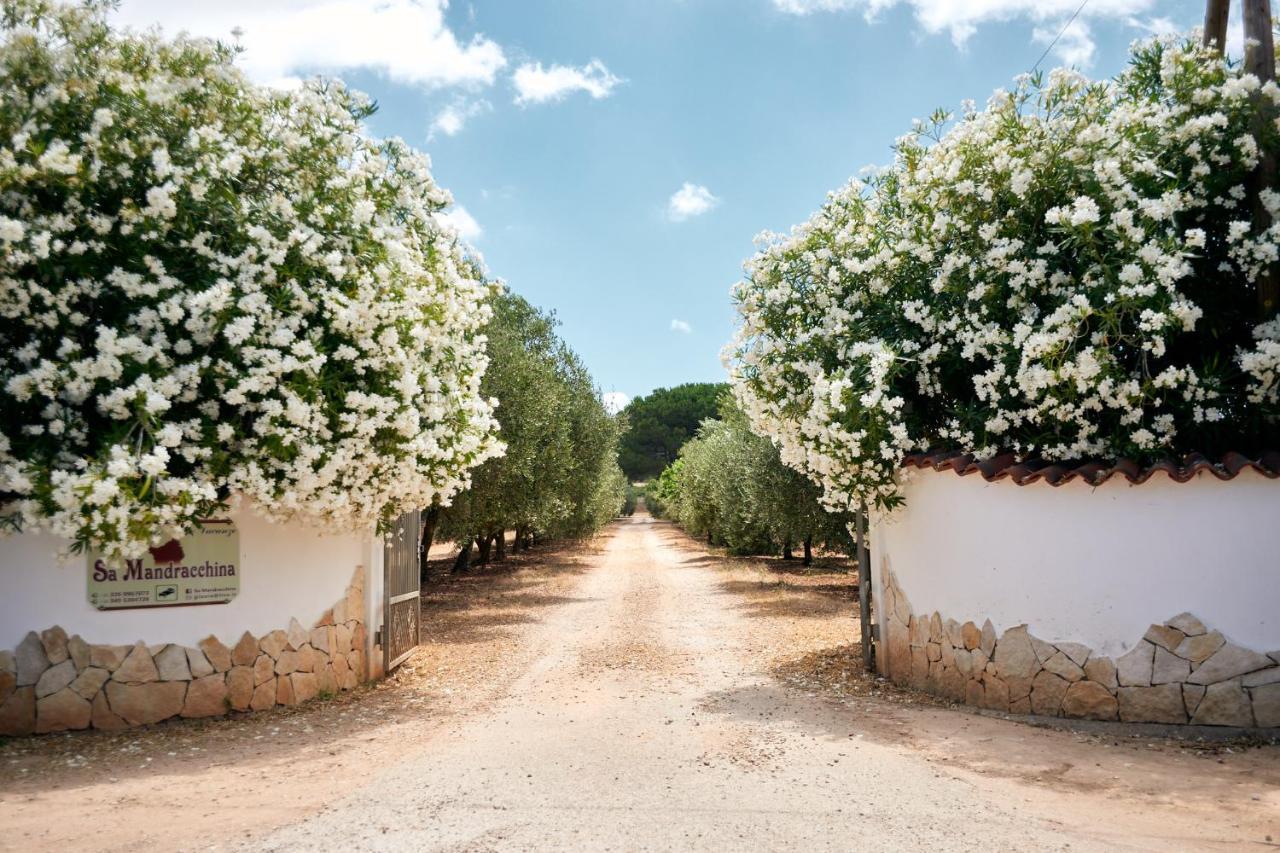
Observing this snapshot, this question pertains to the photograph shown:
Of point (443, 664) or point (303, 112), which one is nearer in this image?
point (303, 112)

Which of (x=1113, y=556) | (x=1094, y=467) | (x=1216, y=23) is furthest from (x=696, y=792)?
(x=1216, y=23)

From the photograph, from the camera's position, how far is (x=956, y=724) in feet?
24.3

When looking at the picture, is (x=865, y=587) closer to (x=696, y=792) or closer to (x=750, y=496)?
(x=696, y=792)

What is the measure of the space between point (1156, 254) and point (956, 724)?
428 cm

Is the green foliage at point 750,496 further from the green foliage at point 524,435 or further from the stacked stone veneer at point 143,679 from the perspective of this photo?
the stacked stone veneer at point 143,679

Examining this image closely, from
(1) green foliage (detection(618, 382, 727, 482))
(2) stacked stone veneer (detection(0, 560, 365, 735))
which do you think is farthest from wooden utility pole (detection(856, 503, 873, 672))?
(1) green foliage (detection(618, 382, 727, 482))

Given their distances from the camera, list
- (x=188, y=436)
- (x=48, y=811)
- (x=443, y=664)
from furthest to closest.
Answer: (x=443, y=664)
(x=188, y=436)
(x=48, y=811)

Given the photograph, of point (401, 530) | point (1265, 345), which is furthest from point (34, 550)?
point (1265, 345)

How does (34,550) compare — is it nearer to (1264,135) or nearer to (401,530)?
(401,530)

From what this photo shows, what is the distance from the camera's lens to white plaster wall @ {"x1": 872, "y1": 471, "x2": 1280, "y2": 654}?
6801mm

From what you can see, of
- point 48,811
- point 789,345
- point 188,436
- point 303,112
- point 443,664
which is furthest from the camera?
point 443,664

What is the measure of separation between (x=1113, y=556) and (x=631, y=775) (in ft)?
14.5

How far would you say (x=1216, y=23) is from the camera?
8453mm

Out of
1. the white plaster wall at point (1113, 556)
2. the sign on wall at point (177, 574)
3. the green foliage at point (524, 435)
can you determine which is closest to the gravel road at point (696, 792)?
the white plaster wall at point (1113, 556)
